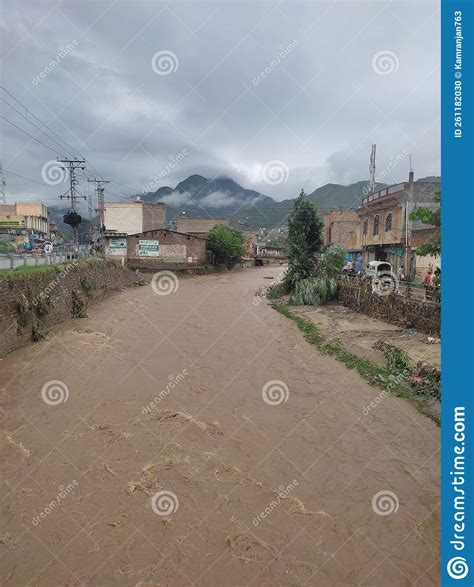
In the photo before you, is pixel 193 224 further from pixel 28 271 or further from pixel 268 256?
pixel 28 271

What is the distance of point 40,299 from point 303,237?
15832mm

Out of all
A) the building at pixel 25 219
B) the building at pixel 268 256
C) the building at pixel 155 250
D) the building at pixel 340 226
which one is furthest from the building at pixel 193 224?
the building at pixel 340 226

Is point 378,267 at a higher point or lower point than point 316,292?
higher

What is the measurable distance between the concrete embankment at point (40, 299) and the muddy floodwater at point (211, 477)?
1788 millimetres

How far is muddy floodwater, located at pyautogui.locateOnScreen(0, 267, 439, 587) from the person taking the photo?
483 centimetres

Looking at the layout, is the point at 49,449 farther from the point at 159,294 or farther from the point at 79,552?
the point at 159,294

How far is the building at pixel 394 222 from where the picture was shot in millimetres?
22438

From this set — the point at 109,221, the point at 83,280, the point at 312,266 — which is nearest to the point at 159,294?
the point at 83,280

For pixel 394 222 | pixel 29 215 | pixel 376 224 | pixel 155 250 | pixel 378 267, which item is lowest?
pixel 378 267

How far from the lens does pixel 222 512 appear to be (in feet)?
18.5

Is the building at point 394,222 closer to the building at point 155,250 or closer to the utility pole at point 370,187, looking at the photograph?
the utility pole at point 370,187

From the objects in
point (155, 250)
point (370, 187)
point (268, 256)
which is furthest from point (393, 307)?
point (268, 256)

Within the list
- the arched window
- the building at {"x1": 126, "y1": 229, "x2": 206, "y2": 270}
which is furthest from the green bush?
the building at {"x1": 126, "y1": 229, "x2": 206, "y2": 270}

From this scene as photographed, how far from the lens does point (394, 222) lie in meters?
24.3
